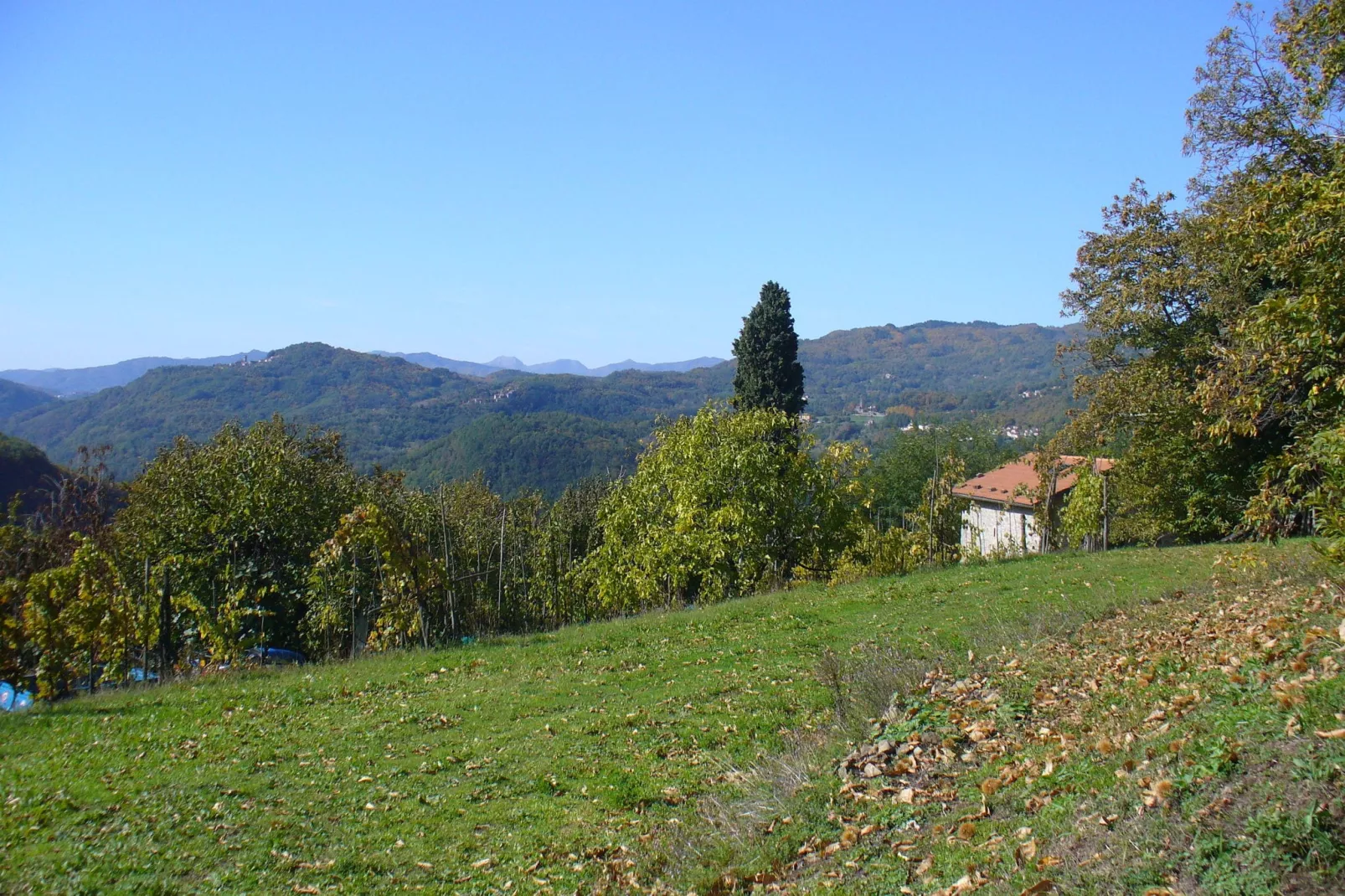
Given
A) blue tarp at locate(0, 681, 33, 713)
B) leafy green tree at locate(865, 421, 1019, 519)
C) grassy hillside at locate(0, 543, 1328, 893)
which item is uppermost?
grassy hillside at locate(0, 543, 1328, 893)

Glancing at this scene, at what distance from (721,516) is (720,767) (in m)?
15.0

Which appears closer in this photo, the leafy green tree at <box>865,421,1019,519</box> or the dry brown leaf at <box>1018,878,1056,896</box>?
the dry brown leaf at <box>1018,878,1056,896</box>

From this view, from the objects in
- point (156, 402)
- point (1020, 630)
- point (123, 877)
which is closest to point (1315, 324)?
point (1020, 630)

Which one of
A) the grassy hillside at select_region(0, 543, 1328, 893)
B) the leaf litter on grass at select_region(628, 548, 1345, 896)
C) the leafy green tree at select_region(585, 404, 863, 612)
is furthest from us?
the leafy green tree at select_region(585, 404, 863, 612)

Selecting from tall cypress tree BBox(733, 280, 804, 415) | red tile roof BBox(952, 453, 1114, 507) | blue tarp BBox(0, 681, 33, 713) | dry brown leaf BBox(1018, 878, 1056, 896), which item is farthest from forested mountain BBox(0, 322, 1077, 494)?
dry brown leaf BBox(1018, 878, 1056, 896)

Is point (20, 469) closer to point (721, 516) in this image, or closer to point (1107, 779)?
point (721, 516)

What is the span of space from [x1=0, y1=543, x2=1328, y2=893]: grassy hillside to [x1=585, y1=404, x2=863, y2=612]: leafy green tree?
9.95 meters

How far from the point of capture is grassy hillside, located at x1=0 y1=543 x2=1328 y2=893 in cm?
540

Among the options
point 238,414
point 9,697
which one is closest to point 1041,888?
point 9,697

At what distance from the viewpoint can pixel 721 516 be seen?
23.9m

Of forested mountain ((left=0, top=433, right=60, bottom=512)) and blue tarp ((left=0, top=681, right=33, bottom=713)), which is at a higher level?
forested mountain ((left=0, top=433, right=60, bottom=512))

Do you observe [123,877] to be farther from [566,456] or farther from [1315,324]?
[566,456]

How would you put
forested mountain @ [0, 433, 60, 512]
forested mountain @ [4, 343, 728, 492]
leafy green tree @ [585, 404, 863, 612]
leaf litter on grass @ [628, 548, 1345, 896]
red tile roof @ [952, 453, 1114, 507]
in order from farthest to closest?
forested mountain @ [4, 343, 728, 492], forested mountain @ [0, 433, 60, 512], red tile roof @ [952, 453, 1114, 507], leafy green tree @ [585, 404, 863, 612], leaf litter on grass @ [628, 548, 1345, 896]

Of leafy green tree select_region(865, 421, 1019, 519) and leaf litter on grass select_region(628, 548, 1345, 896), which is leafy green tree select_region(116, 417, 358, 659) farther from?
leafy green tree select_region(865, 421, 1019, 519)
